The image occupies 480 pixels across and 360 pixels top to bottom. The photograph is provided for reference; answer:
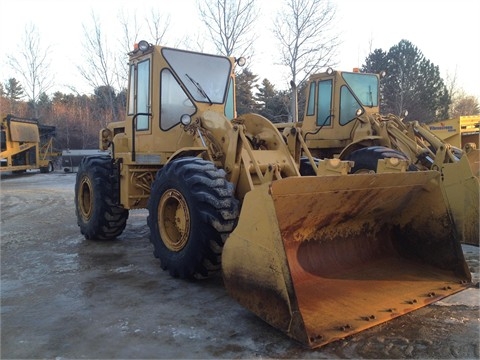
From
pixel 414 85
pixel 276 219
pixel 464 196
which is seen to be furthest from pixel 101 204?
pixel 414 85

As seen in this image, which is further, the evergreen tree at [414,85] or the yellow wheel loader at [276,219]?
the evergreen tree at [414,85]

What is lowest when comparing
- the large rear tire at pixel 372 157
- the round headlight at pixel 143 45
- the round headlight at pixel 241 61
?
the large rear tire at pixel 372 157

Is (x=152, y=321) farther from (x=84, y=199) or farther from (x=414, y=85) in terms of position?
(x=414, y=85)

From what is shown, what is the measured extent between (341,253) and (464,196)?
8.25ft

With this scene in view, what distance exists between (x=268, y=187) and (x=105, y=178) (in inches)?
171

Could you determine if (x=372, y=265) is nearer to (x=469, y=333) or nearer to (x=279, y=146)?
(x=469, y=333)

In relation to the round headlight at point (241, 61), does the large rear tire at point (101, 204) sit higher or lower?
lower

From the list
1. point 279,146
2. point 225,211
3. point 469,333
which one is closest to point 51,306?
point 225,211

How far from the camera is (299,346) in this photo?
3281mm

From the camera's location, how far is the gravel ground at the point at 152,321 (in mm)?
3250

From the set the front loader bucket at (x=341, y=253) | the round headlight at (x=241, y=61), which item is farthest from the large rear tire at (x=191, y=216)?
the round headlight at (x=241, y=61)

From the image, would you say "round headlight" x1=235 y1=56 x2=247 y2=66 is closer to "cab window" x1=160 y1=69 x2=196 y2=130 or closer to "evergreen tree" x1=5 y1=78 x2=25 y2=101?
"cab window" x1=160 y1=69 x2=196 y2=130

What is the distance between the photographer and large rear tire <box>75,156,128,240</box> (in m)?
6.87

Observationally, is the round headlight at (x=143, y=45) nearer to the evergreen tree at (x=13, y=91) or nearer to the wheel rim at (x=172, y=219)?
the wheel rim at (x=172, y=219)
